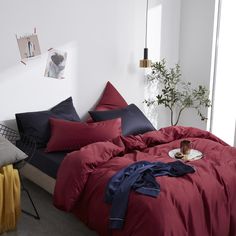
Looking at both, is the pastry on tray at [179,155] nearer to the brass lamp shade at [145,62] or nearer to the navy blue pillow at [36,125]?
the navy blue pillow at [36,125]

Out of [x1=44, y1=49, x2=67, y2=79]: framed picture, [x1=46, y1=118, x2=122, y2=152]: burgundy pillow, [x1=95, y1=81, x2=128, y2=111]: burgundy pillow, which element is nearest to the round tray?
[x1=46, y1=118, x2=122, y2=152]: burgundy pillow

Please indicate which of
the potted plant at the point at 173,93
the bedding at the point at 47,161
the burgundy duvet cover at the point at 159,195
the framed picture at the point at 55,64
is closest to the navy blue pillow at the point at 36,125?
the bedding at the point at 47,161

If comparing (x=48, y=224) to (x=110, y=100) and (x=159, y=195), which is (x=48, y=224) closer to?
(x=159, y=195)

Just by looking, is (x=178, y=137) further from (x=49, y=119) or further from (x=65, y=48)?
(x=65, y=48)

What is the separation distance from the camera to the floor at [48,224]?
244 centimetres

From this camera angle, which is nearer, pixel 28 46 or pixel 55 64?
pixel 28 46

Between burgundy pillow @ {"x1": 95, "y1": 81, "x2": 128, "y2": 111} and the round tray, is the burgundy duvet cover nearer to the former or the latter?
the round tray

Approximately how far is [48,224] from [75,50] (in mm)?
1847

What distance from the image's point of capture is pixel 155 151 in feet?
8.84

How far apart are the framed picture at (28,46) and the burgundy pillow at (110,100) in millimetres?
931

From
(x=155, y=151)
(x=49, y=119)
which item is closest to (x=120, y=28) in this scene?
(x=49, y=119)

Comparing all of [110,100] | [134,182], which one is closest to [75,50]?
[110,100]

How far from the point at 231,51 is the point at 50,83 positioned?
241 centimetres

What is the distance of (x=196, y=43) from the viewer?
4332mm
